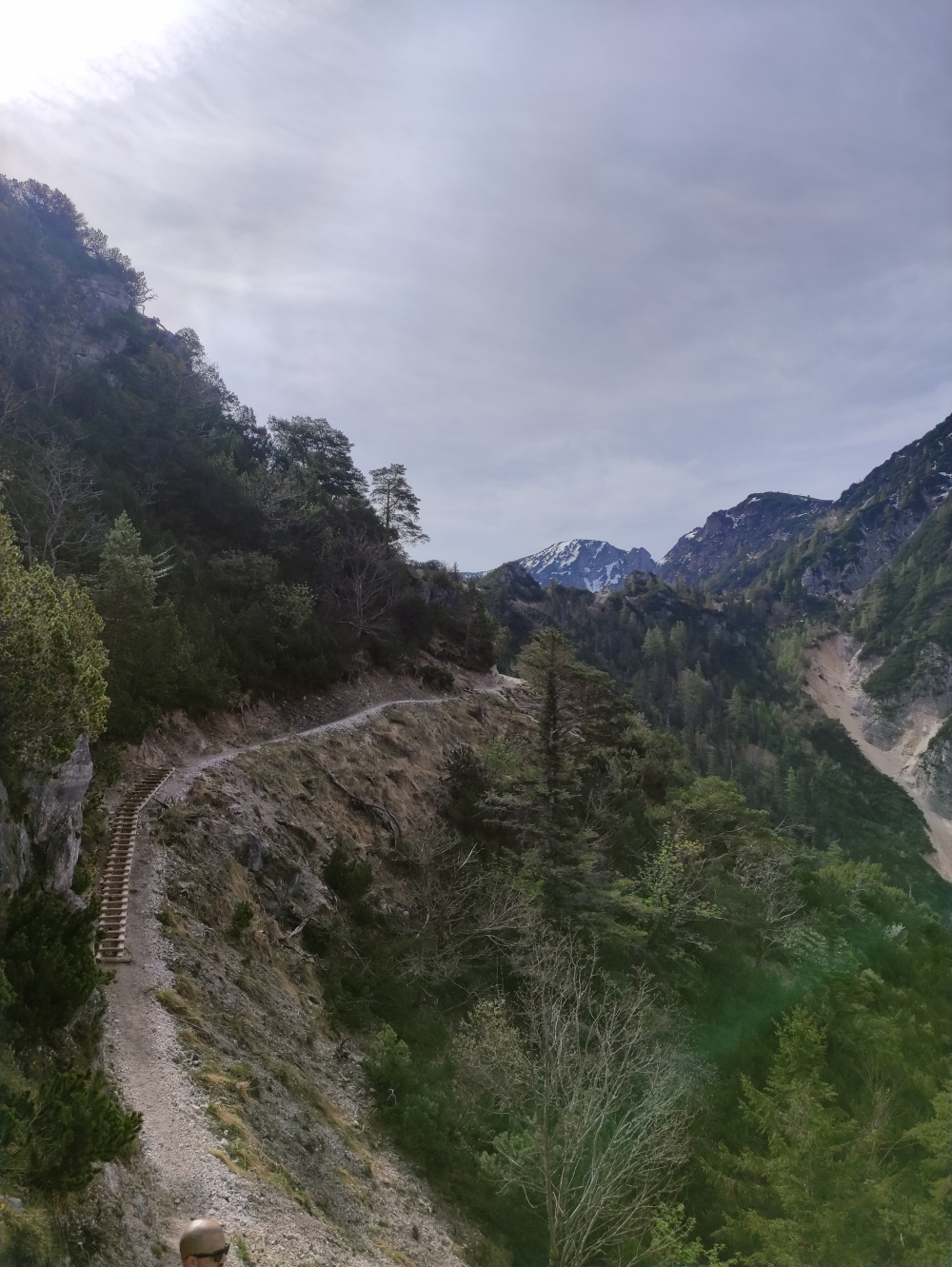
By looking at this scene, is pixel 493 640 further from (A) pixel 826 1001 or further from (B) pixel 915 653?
(B) pixel 915 653

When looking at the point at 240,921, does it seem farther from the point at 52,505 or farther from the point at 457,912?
the point at 52,505

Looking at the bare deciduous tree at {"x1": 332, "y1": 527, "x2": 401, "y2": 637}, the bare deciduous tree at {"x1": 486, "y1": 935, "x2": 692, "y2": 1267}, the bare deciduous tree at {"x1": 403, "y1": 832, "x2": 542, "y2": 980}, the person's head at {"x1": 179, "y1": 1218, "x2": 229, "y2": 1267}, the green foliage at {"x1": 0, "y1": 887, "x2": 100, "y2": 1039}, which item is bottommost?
the bare deciduous tree at {"x1": 486, "y1": 935, "x2": 692, "y2": 1267}

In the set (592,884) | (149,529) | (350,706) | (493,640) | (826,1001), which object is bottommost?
(826,1001)

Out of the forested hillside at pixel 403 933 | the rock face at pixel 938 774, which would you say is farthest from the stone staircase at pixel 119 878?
the rock face at pixel 938 774

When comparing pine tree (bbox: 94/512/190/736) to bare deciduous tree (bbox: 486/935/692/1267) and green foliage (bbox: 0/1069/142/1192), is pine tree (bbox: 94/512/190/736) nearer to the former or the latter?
green foliage (bbox: 0/1069/142/1192)

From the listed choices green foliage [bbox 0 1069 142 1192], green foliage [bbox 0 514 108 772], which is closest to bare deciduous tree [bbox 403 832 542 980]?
green foliage [bbox 0 514 108 772]

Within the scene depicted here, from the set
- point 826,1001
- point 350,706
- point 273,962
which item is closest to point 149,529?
point 350,706
